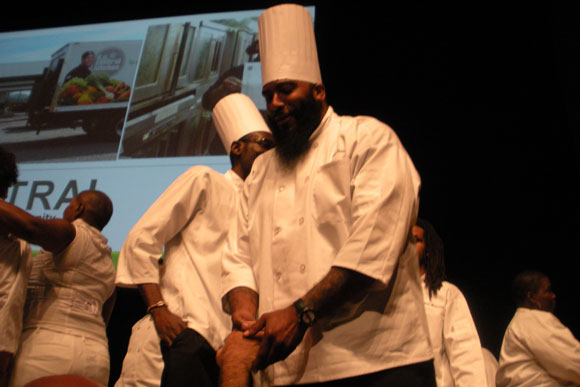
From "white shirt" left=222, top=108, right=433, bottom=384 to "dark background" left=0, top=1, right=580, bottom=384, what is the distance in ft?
10.1

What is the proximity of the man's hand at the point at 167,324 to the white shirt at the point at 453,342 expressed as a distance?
1269mm

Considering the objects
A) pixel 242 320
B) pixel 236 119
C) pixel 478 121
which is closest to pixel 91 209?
pixel 236 119

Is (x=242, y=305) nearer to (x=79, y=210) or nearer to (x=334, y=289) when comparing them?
(x=334, y=289)

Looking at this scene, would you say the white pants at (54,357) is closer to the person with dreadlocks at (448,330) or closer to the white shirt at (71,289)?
the white shirt at (71,289)

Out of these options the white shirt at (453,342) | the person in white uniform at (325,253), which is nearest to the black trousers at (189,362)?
the person in white uniform at (325,253)

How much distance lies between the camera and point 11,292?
226cm

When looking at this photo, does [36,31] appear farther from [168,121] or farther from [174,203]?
[174,203]

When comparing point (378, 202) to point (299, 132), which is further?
point (299, 132)

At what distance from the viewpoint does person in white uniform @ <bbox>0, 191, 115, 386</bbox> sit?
2279 millimetres

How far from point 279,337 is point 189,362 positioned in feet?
2.15

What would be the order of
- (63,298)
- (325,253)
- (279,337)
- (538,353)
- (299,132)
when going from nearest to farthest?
(279,337) < (325,253) < (299,132) < (63,298) < (538,353)

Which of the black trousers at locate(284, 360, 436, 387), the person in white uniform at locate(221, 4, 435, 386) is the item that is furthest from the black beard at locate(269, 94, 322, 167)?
the black trousers at locate(284, 360, 436, 387)

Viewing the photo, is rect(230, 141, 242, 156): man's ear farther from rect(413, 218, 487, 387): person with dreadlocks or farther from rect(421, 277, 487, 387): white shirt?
rect(421, 277, 487, 387): white shirt

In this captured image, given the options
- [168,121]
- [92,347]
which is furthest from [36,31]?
[92,347]
